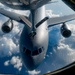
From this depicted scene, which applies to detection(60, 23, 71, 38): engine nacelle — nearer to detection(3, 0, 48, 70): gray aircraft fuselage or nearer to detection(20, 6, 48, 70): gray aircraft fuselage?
detection(20, 6, 48, 70): gray aircraft fuselage

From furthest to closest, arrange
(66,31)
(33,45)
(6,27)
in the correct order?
(6,27) → (66,31) → (33,45)

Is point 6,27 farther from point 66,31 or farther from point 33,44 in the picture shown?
A: point 66,31

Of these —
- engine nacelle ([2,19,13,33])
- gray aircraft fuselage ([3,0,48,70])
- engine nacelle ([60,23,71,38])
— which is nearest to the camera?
gray aircraft fuselage ([3,0,48,70])

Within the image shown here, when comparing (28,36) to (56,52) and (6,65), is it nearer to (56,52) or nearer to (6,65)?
(6,65)

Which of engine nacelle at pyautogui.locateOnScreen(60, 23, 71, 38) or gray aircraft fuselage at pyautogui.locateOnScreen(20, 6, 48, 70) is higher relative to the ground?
gray aircraft fuselage at pyautogui.locateOnScreen(20, 6, 48, 70)

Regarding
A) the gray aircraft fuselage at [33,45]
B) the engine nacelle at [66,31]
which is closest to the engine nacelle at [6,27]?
the gray aircraft fuselage at [33,45]

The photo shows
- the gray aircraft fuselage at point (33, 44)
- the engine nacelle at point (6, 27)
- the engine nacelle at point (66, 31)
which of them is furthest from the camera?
the engine nacelle at point (6, 27)

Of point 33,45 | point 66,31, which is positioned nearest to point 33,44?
point 33,45

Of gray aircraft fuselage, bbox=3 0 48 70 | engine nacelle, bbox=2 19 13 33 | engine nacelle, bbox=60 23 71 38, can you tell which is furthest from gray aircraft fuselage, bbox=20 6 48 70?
engine nacelle, bbox=2 19 13 33

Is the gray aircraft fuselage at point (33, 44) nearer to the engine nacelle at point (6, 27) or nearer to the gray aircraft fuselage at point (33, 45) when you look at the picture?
the gray aircraft fuselage at point (33, 45)

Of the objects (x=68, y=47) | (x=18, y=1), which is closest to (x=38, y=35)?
(x=18, y=1)

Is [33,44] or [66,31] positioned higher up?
[33,44]
